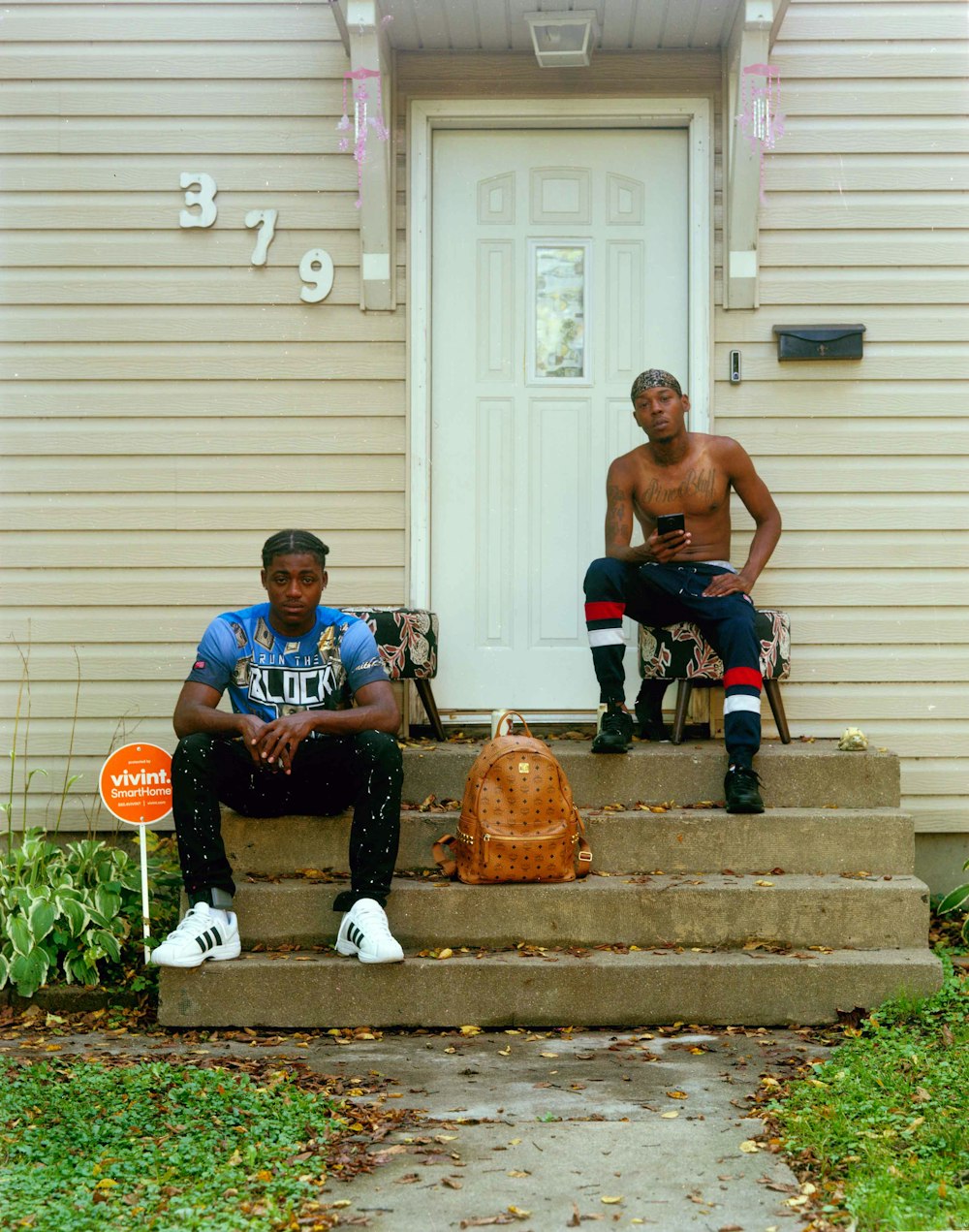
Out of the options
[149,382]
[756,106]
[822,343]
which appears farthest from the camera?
[149,382]

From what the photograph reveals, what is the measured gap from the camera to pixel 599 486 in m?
5.86

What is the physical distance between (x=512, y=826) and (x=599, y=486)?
1899mm

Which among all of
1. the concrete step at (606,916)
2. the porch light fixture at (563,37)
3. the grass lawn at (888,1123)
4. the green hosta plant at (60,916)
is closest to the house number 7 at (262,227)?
the porch light fixture at (563,37)

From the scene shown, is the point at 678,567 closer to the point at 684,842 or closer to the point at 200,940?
the point at 684,842

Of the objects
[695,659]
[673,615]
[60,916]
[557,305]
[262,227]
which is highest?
[262,227]

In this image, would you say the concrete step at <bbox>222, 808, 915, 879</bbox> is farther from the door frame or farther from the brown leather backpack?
the door frame

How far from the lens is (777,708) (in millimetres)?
5316

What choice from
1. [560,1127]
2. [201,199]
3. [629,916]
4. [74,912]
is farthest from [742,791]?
[201,199]

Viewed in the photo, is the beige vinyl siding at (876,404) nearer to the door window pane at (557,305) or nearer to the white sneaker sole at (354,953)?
the door window pane at (557,305)

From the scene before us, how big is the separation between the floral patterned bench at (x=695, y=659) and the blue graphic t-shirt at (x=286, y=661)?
124 centimetres

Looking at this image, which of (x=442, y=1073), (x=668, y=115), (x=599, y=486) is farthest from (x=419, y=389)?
(x=442, y=1073)

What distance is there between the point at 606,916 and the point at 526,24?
348 cm

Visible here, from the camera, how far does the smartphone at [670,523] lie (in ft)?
16.4

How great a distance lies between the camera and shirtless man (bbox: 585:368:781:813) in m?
4.86
